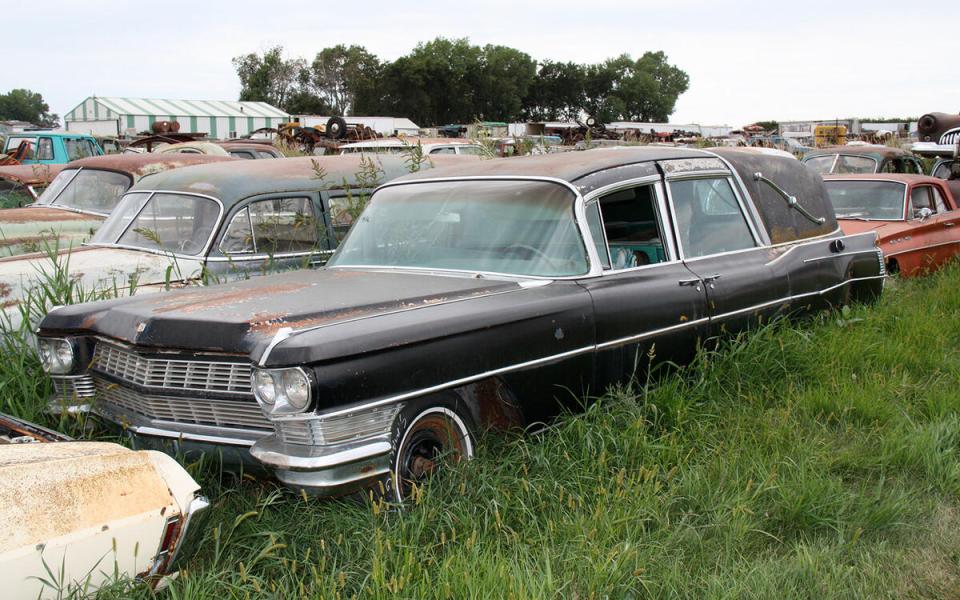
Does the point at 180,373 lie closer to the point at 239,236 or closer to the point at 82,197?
the point at 239,236

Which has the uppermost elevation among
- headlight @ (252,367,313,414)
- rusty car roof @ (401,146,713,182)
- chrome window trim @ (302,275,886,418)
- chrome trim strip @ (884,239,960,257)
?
rusty car roof @ (401,146,713,182)

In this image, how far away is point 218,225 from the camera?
20.6ft

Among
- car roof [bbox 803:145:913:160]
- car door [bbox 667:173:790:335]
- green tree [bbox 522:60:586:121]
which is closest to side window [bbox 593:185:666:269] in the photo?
car door [bbox 667:173:790:335]

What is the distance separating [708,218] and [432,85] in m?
76.5

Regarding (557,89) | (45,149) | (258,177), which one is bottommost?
(258,177)

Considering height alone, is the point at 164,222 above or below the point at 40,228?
above

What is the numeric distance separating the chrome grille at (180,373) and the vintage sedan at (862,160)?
32.4 feet

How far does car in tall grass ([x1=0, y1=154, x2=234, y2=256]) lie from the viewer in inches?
310

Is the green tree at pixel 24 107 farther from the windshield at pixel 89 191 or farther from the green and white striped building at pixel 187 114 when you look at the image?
the windshield at pixel 89 191

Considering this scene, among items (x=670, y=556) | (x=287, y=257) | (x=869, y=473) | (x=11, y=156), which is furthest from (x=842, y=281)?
(x=11, y=156)

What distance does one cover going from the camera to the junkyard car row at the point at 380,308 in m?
3.10

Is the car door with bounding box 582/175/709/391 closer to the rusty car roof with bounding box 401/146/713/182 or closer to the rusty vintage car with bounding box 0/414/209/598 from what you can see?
A: the rusty car roof with bounding box 401/146/713/182

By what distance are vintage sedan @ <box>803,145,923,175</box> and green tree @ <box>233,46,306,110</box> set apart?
7783 centimetres

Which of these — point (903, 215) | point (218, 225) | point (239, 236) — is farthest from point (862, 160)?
point (218, 225)
